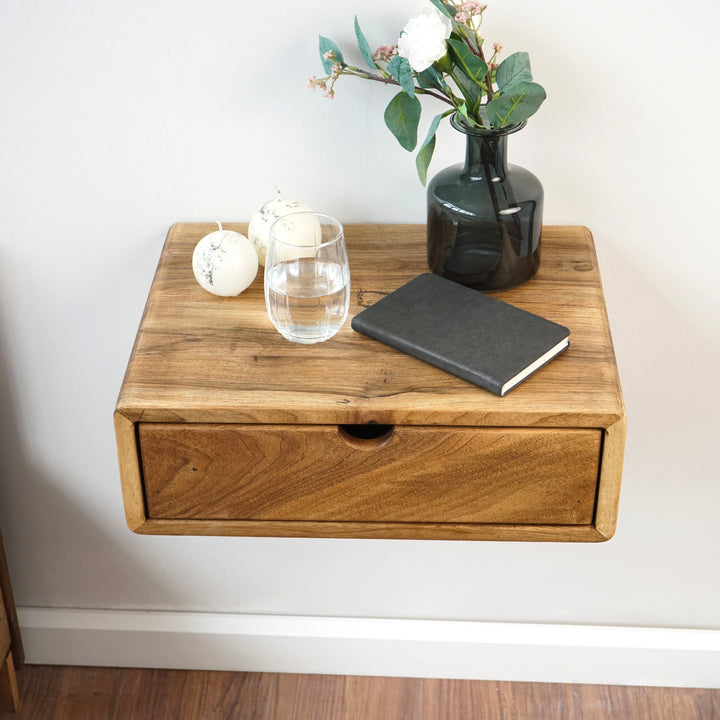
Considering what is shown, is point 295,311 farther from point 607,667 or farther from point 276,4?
point 607,667

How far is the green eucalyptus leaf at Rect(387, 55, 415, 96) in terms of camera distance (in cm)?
92

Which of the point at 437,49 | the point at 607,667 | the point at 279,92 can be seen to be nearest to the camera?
the point at 437,49

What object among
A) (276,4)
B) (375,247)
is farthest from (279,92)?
(375,247)

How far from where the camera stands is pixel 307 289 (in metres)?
0.95

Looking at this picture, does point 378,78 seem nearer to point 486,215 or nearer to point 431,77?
point 431,77

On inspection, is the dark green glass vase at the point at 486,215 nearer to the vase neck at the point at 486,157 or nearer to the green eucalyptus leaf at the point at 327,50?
the vase neck at the point at 486,157

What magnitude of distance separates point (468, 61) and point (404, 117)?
0.10 metres

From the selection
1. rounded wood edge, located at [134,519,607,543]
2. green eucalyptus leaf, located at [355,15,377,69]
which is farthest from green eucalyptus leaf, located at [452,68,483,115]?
rounded wood edge, located at [134,519,607,543]

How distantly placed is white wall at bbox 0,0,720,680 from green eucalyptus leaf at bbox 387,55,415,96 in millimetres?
143

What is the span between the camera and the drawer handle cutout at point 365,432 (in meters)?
0.91

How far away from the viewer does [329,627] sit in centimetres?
157

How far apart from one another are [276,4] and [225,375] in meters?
0.45

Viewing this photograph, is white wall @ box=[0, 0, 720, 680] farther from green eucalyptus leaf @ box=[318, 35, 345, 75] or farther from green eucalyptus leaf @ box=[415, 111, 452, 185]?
green eucalyptus leaf @ box=[415, 111, 452, 185]

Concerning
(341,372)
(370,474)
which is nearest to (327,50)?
(341,372)
